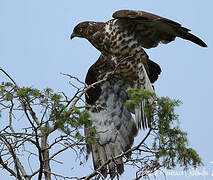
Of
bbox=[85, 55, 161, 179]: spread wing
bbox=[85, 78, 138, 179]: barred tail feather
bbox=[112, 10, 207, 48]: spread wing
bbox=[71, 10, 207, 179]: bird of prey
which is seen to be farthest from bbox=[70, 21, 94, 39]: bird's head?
bbox=[85, 78, 138, 179]: barred tail feather

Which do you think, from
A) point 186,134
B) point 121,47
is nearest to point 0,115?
point 186,134

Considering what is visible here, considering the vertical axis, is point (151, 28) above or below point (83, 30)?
below

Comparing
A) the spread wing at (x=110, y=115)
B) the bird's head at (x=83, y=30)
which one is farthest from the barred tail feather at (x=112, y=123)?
the bird's head at (x=83, y=30)

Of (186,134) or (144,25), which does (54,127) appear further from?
(144,25)

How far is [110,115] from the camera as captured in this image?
6.52 m

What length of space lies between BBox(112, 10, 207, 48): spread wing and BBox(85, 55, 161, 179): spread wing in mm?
459

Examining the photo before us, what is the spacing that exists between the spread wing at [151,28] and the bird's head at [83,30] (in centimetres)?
52

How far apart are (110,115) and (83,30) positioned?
1256 mm

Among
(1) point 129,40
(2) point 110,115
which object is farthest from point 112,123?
(1) point 129,40

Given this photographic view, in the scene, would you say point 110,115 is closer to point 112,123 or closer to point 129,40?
point 112,123

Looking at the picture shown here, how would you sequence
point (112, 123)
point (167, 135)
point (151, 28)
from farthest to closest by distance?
point (112, 123), point (151, 28), point (167, 135)

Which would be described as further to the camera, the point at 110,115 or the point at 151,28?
the point at 110,115

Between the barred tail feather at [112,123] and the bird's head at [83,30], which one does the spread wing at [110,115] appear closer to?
the barred tail feather at [112,123]

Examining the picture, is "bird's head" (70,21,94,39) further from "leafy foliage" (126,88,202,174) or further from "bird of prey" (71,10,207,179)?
"leafy foliage" (126,88,202,174)
